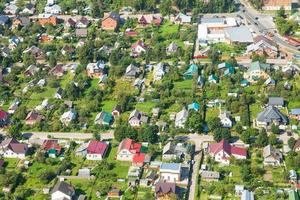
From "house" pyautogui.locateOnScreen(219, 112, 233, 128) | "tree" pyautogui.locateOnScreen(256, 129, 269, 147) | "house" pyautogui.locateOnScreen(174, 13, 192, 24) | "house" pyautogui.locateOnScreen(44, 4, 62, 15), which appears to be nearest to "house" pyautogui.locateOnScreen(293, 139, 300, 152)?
"tree" pyautogui.locateOnScreen(256, 129, 269, 147)

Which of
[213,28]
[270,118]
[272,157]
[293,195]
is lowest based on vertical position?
[293,195]

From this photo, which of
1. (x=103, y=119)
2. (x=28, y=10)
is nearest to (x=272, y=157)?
(x=103, y=119)

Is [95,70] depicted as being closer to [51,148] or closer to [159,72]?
[159,72]

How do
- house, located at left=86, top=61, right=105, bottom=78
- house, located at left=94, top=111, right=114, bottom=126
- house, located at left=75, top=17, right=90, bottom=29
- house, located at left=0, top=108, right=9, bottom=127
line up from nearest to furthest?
house, located at left=94, top=111, right=114, bottom=126
house, located at left=0, top=108, right=9, bottom=127
house, located at left=86, top=61, right=105, bottom=78
house, located at left=75, top=17, right=90, bottom=29

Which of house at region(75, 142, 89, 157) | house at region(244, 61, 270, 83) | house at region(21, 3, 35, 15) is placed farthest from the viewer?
house at region(21, 3, 35, 15)

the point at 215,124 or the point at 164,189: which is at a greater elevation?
the point at 215,124

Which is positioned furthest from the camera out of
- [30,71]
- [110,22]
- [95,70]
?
[110,22]

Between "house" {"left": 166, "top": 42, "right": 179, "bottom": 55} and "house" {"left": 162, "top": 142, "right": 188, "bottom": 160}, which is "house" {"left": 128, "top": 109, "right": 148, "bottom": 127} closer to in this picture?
"house" {"left": 162, "top": 142, "right": 188, "bottom": 160}

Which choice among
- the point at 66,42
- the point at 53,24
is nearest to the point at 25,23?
the point at 53,24

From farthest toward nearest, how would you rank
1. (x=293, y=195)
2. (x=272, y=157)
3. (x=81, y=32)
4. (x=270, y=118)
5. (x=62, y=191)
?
(x=81, y=32) < (x=270, y=118) < (x=272, y=157) < (x=62, y=191) < (x=293, y=195)
